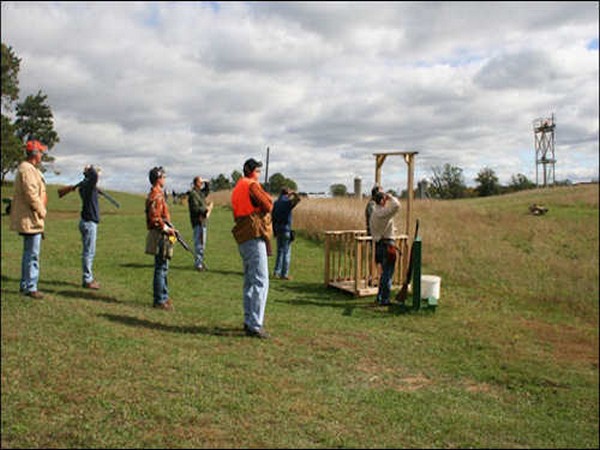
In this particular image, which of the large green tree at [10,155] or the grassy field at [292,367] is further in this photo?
the grassy field at [292,367]

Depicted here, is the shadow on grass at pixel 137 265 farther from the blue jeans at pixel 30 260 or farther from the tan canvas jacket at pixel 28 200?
the tan canvas jacket at pixel 28 200

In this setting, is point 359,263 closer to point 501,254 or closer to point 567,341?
point 567,341

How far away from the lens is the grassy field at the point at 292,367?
14.7ft

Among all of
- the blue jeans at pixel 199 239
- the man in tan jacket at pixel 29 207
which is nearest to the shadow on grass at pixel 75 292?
the man in tan jacket at pixel 29 207

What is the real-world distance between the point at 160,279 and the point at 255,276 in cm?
193

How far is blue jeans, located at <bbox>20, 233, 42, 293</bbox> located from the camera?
694cm

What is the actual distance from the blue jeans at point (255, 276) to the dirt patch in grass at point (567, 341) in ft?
14.7

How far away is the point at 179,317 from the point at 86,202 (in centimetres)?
233

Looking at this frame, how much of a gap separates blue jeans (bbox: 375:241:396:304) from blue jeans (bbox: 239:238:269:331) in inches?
135

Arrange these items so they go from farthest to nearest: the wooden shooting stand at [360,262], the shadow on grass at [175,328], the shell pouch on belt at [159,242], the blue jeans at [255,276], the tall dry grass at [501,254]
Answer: the tall dry grass at [501,254] < the wooden shooting stand at [360,262] < the shell pouch on belt at [159,242] < the shadow on grass at [175,328] < the blue jeans at [255,276]

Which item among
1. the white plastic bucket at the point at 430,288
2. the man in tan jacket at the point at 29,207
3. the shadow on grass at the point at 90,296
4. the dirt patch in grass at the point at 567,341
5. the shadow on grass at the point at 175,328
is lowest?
the dirt patch in grass at the point at 567,341

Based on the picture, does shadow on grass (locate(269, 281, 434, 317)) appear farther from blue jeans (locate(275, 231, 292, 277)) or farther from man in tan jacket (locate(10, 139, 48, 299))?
man in tan jacket (locate(10, 139, 48, 299))

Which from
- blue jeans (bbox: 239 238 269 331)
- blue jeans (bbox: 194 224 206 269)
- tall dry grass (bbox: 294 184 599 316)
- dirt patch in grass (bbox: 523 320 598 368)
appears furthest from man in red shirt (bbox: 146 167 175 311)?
dirt patch in grass (bbox: 523 320 598 368)

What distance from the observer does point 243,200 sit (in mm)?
5777
